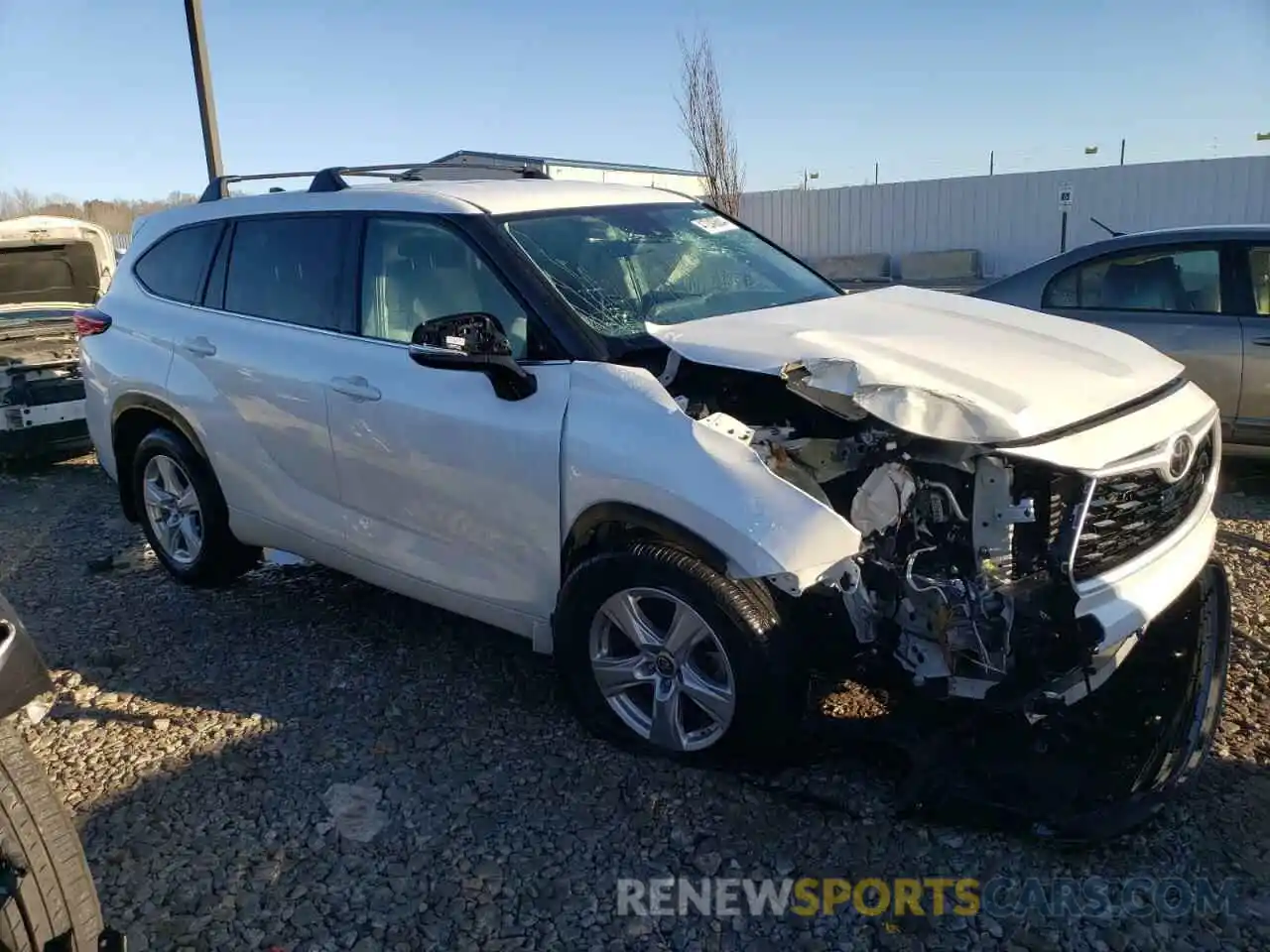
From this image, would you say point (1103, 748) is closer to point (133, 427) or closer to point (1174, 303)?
point (1174, 303)

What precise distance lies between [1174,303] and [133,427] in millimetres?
5857

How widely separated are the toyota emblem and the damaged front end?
14 mm

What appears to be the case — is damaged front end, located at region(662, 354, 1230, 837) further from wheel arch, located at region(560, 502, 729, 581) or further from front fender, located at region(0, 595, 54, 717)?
front fender, located at region(0, 595, 54, 717)

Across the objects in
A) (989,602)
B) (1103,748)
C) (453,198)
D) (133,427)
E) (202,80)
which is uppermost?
(202,80)

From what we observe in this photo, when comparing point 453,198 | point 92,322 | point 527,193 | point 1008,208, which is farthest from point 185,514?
point 1008,208

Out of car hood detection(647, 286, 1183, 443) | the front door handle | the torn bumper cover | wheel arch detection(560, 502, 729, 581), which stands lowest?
the torn bumper cover

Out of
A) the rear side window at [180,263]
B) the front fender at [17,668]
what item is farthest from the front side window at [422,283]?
the front fender at [17,668]

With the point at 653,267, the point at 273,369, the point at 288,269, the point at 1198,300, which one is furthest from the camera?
the point at 1198,300

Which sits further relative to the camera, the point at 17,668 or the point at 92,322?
the point at 92,322

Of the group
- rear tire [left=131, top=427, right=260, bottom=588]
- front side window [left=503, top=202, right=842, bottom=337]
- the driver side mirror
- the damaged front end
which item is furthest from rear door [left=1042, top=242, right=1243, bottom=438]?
rear tire [left=131, top=427, right=260, bottom=588]

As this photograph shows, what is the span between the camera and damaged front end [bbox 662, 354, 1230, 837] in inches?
112

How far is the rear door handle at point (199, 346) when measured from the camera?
457 centimetres

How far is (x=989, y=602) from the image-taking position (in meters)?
2.88

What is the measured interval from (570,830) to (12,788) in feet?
5.05
